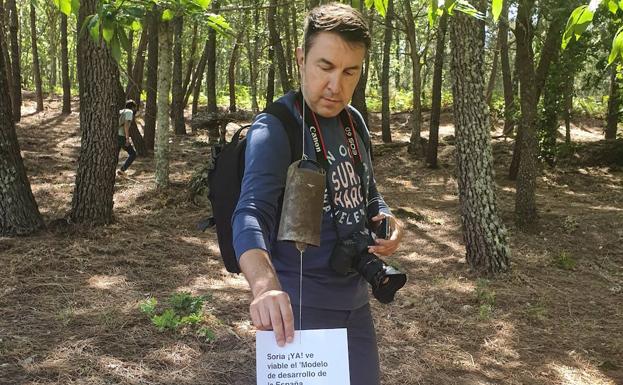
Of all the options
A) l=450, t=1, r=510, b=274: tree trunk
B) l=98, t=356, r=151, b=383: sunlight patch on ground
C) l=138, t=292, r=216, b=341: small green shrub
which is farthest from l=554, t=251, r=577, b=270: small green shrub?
l=98, t=356, r=151, b=383: sunlight patch on ground

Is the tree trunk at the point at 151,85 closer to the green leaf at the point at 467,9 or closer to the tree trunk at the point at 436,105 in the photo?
the tree trunk at the point at 436,105

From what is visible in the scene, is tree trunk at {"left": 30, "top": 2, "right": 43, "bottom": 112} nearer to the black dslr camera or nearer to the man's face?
the man's face

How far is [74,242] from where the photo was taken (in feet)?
22.9

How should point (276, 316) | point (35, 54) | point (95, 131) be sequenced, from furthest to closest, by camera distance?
point (35, 54) → point (95, 131) → point (276, 316)

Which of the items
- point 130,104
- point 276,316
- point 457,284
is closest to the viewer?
point 276,316

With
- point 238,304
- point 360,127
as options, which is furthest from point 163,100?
point 360,127

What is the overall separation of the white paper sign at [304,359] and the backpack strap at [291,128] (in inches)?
23.1

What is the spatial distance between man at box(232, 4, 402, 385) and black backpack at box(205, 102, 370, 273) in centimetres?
3

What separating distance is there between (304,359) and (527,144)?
29.1ft

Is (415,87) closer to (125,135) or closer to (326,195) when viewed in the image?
(125,135)

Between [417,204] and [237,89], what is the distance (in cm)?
2206

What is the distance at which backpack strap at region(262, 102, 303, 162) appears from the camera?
66.8 inches

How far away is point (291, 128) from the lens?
171 centimetres

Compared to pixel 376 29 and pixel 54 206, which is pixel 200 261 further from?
pixel 376 29
